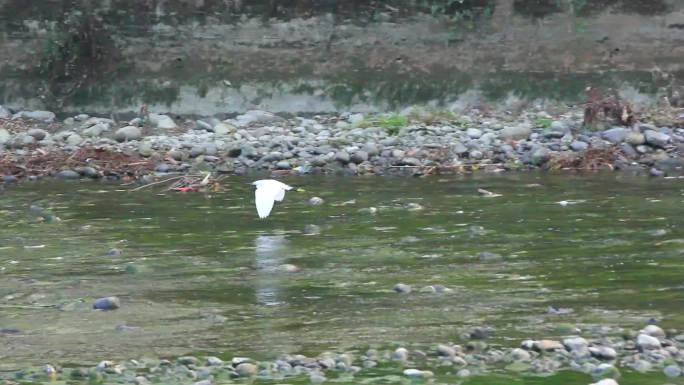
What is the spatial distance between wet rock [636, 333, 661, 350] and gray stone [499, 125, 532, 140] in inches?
296

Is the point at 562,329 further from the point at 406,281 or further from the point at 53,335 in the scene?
the point at 53,335

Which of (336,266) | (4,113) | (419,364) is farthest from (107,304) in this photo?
(4,113)

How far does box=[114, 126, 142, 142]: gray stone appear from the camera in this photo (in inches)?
546

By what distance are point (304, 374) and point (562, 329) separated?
1.19 m

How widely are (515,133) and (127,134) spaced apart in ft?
12.0

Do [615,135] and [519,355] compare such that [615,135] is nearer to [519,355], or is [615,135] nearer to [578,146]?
[578,146]

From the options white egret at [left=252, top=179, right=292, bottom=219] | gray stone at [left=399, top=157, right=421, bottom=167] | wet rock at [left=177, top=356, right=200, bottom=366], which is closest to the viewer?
wet rock at [left=177, top=356, right=200, bottom=366]

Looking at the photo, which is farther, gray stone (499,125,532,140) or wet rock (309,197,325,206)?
gray stone (499,125,532,140)

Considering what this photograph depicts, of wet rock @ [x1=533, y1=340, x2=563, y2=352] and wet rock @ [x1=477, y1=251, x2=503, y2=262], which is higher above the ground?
wet rock @ [x1=533, y1=340, x2=563, y2=352]

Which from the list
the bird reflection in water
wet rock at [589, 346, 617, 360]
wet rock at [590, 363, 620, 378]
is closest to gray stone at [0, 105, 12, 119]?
the bird reflection in water

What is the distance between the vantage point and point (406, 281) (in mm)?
7367

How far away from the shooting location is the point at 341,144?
43.3 feet

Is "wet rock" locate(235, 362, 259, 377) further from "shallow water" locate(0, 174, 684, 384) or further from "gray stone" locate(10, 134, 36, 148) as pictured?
"gray stone" locate(10, 134, 36, 148)

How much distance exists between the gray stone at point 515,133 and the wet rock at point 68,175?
12.4 feet
